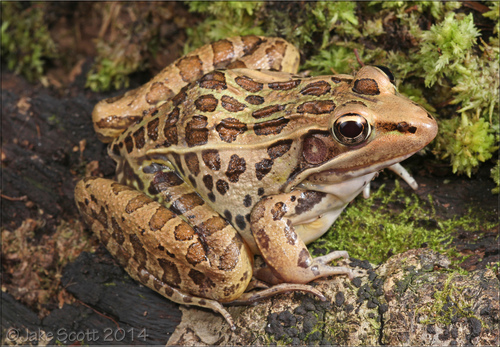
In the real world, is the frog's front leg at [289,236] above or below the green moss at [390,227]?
above

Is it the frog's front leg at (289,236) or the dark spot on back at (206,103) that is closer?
the frog's front leg at (289,236)

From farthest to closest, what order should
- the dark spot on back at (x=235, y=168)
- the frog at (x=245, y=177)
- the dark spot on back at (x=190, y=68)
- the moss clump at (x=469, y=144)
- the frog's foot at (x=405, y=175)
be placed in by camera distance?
1. the dark spot on back at (x=190, y=68)
2. the frog's foot at (x=405, y=175)
3. the moss clump at (x=469, y=144)
4. the dark spot on back at (x=235, y=168)
5. the frog at (x=245, y=177)

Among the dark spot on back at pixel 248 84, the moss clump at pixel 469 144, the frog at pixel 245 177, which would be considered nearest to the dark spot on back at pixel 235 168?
the frog at pixel 245 177

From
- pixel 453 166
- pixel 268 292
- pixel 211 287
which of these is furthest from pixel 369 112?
pixel 211 287

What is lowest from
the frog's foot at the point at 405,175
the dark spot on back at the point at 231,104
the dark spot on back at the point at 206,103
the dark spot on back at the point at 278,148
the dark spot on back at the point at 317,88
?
the frog's foot at the point at 405,175

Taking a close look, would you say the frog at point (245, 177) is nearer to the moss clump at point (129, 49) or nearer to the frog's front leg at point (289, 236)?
the frog's front leg at point (289, 236)

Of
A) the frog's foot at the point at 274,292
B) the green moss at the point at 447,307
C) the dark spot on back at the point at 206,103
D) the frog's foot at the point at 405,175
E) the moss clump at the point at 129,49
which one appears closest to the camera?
the green moss at the point at 447,307

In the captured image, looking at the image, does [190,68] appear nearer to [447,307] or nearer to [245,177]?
[245,177]
